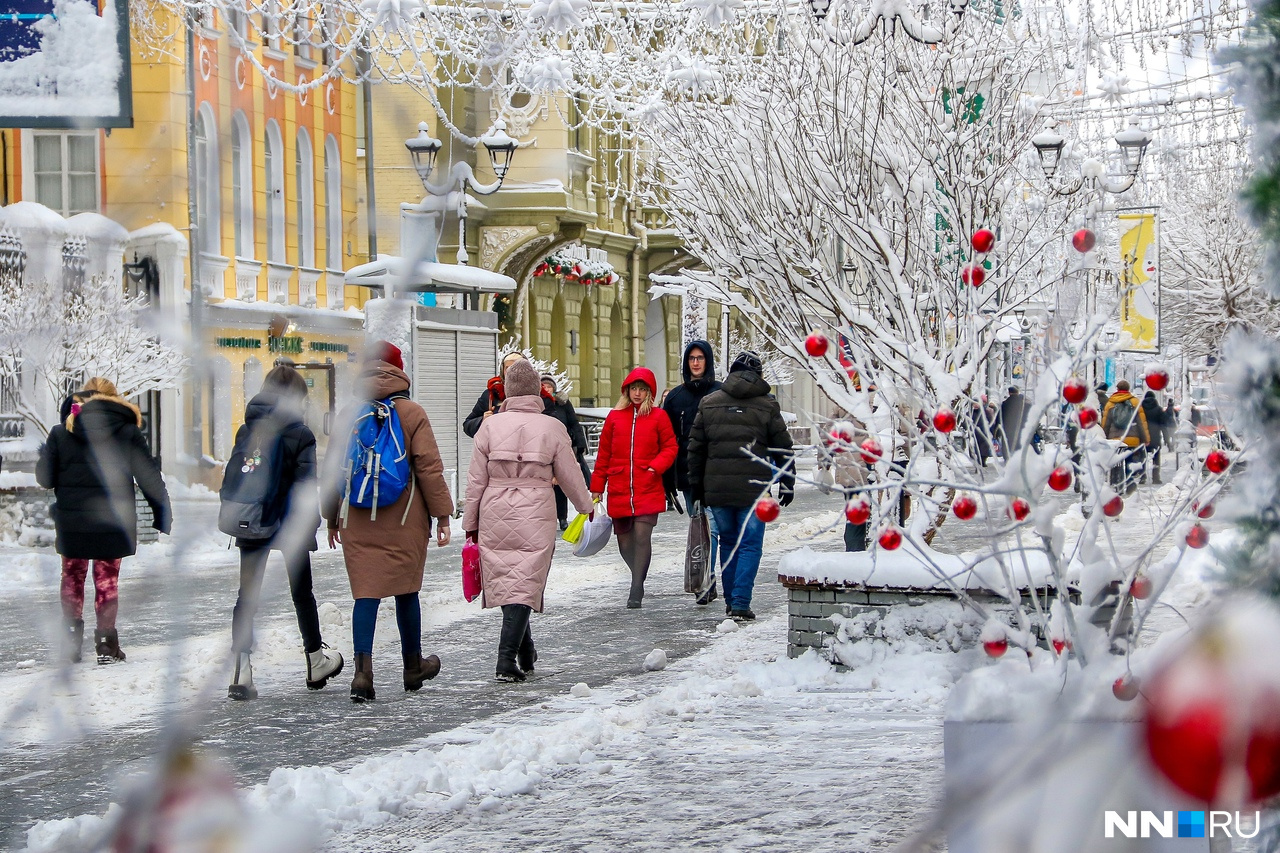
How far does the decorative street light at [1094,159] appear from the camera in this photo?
12277 millimetres

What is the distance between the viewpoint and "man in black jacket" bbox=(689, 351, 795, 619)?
35.2 feet

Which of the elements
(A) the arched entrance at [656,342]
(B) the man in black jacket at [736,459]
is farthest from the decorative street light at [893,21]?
(A) the arched entrance at [656,342]

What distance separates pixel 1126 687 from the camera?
856 mm

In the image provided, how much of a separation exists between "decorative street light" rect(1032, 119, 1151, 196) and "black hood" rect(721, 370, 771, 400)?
9.00 ft

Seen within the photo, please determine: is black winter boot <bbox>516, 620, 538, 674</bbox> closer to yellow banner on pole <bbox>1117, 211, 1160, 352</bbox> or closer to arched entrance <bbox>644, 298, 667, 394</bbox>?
yellow banner on pole <bbox>1117, 211, 1160, 352</bbox>

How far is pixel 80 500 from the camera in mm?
9469

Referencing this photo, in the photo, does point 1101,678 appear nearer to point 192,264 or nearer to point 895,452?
point 192,264

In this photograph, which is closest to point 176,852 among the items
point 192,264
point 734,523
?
point 192,264

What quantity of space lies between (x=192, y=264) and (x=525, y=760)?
5443mm

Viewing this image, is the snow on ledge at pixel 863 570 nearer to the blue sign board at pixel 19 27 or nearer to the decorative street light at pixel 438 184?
the blue sign board at pixel 19 27

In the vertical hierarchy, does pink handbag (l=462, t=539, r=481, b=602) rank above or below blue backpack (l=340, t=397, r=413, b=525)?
below

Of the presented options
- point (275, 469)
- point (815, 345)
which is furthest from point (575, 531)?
point (275, 469)

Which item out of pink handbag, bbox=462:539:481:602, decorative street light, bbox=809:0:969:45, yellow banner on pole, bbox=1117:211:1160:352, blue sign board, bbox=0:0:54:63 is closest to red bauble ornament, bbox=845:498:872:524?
pink handbag, bbox=462:539:481:602

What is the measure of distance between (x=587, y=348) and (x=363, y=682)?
33.8 meters
